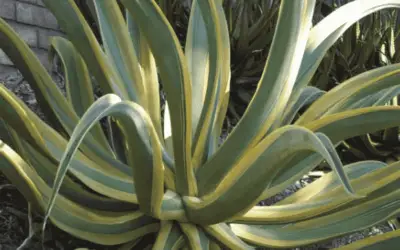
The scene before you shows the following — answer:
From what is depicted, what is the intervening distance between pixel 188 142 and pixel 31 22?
51.1 inches

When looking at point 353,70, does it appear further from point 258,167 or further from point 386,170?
point 258,167

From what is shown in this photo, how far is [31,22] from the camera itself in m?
2.28

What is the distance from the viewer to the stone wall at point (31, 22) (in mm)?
2223

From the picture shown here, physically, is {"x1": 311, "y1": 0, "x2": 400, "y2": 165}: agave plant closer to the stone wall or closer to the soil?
the stone wall

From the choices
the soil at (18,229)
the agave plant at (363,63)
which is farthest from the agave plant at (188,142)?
the agave plant at (363,63)

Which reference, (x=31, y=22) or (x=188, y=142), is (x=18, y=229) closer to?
(x=188, y=142)

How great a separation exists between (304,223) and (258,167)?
0.89 feet

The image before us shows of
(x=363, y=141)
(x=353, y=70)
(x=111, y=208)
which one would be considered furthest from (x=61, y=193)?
(x=353, y=70)

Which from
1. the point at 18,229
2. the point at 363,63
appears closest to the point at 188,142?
the point at 18,229

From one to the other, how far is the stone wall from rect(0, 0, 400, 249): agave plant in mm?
828

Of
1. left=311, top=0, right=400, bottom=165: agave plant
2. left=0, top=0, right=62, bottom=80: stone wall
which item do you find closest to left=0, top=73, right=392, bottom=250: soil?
left=0, top=0, right=62, bottom=80: stone wall

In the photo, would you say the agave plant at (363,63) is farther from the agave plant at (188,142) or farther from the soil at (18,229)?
the soil at (18,229)

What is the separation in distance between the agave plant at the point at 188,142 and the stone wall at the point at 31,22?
83 cm

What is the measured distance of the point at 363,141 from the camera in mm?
2191
